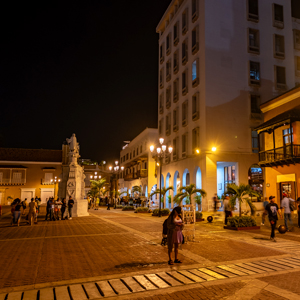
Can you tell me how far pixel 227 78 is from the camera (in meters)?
29.0

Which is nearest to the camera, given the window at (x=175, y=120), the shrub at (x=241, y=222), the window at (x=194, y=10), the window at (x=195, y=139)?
the shrub at (x=241, y=222)

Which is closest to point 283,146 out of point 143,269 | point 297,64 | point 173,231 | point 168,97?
point 173,231

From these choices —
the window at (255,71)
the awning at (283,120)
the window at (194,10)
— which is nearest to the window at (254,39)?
the window at (255,71)

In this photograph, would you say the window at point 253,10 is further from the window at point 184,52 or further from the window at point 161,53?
the window at point 161,53

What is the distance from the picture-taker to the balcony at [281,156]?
2045 cm

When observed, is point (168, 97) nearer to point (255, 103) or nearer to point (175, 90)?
point (175, 90)

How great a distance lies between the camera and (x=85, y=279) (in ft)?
20.8

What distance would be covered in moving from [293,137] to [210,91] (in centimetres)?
936

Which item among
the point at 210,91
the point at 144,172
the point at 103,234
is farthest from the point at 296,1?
the point at 103,234

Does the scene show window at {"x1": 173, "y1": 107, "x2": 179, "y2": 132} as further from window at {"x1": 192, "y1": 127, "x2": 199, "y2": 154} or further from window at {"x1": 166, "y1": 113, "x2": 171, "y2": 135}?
window at {"x1": 192, "y1": 127, "x2": 199, "y2": 154}

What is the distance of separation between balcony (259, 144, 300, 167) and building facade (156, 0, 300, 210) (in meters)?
4.82

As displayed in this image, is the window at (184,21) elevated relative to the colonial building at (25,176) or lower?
elevated

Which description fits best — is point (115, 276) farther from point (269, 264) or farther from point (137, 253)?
point (269, 264)

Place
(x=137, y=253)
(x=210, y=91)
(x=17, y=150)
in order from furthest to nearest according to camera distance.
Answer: (x=17, y=150) < (x=210, y=91) < (x=137, y=253)
